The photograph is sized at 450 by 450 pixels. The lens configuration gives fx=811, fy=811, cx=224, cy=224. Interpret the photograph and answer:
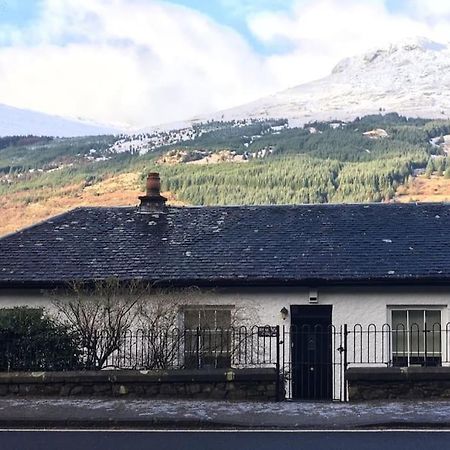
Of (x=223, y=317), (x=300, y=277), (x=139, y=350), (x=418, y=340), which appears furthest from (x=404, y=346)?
(x=139, y=350)

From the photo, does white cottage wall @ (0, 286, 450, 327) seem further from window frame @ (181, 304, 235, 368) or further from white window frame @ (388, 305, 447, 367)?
window frame @ (181, 304, 235, 368)

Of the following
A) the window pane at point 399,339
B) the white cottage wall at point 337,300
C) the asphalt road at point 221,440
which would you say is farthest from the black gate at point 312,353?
the asphalt road at point 221,440

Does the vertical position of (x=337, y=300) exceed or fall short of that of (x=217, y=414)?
it exceeds it

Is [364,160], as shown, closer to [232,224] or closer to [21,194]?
Answer: [21,194]

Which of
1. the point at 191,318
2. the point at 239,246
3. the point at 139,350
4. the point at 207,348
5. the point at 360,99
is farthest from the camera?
the point at 360,99

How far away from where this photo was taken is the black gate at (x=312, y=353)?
59.3 ft

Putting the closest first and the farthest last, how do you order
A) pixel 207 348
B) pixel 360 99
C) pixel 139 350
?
pixel 139 350 < pixel 207 348 < pixel 360 99

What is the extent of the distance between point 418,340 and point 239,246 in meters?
5.07

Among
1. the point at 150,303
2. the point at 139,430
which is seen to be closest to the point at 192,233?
the point at 150,303

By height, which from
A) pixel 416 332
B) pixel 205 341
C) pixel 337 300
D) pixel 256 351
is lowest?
pixel 256 351

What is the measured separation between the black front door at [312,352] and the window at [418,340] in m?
1.54

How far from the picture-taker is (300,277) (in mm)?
18516

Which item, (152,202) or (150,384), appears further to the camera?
(152,202)

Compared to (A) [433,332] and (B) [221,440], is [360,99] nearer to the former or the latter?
(A) [433,332]
